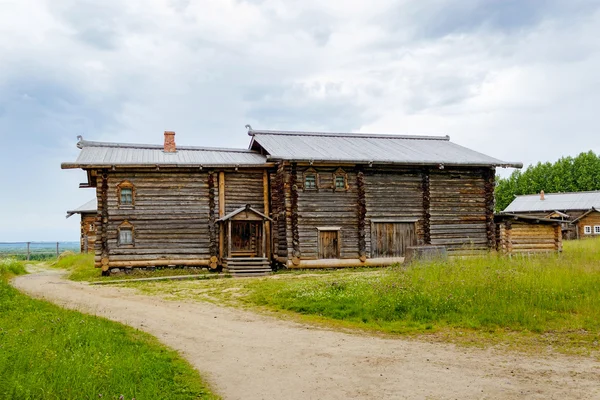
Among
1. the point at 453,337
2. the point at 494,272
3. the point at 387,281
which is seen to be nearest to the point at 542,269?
the point at 494,272

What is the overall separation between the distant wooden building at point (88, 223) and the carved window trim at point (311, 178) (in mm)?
22997

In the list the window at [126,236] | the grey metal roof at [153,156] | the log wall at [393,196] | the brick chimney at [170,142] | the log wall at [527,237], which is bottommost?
the log wall at [527,237]

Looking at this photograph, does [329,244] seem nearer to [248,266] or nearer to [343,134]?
[248,266]

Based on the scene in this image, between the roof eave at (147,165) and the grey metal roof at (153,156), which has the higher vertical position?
the grey metal roof at (153,156)

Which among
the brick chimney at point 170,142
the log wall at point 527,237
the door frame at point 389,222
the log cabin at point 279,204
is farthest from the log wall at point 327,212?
the log wall at point 527,237

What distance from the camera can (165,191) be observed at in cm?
2472

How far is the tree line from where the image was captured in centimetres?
7156

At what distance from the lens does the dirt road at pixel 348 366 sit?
260 inches

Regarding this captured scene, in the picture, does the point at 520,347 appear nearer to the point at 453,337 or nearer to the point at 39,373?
the point at 453,337

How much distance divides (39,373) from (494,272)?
1086cm

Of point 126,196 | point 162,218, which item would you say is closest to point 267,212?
point 162,218

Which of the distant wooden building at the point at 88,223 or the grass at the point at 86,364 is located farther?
the distant wooden building at the point at 88,223

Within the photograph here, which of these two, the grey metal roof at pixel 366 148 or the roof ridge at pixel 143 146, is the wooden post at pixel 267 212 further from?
the roof ridge at pixel 143 146

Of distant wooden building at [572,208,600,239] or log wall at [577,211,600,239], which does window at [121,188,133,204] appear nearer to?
distant wooden building at [572,208,600,239]
